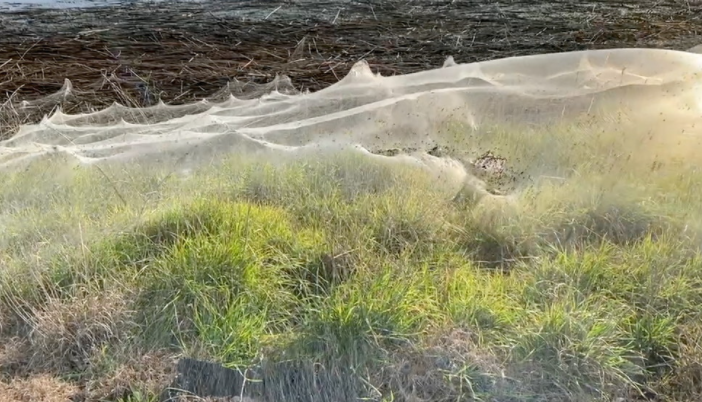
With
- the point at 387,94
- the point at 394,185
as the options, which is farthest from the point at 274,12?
the point at 394,185

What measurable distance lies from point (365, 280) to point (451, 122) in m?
1.27

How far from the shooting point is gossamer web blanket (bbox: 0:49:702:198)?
3344mm

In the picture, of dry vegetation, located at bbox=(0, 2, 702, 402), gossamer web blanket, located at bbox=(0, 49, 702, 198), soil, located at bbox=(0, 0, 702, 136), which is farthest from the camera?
soil, located at bbox=(0, 0, 702, 136)

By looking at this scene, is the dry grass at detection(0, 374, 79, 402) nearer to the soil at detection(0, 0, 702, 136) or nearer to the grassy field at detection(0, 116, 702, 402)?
the grassy field at detection(0, 116, 702, 402)

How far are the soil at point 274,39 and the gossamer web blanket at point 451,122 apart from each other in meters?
0.88

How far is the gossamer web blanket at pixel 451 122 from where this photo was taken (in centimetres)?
334

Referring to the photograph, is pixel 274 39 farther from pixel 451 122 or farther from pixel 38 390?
pixel 38 390

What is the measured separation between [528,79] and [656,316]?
63.5 inches

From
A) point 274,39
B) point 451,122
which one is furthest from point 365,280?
point 274,39

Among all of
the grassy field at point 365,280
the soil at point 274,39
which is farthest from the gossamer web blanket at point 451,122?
the soil at point 274,39

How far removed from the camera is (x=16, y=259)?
9.73ft

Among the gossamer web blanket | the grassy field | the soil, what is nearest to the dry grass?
the grassy field

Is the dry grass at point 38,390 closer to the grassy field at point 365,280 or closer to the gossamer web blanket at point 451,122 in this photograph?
the grassy field at point 365,280

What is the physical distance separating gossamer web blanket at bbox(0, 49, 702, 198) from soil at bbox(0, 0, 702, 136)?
88 cm
